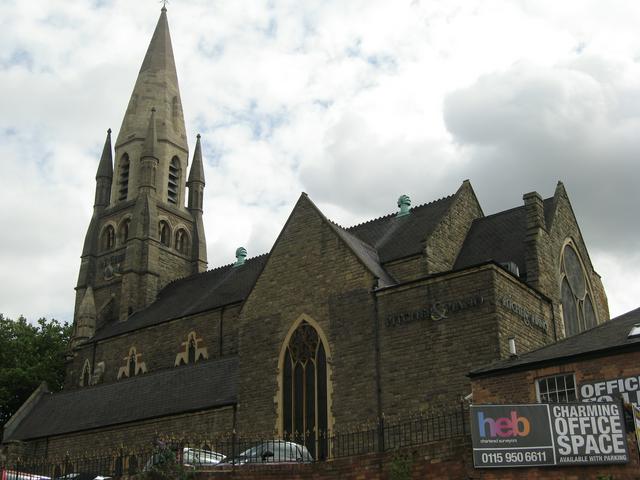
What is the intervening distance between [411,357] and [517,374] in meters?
5.99

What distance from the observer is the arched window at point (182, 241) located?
5628 centimetres

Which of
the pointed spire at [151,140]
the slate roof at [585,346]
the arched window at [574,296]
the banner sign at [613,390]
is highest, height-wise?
the pointed spire at [151,140]

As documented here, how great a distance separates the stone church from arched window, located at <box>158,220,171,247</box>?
730cm

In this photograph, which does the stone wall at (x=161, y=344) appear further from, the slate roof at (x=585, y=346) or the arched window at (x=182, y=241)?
the slate roof at (x=585, y=346)

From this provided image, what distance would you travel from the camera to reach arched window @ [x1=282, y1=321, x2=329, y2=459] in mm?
28453

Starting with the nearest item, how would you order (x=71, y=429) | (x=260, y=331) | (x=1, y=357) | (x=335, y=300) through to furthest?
(x=335, y=300), (x=260, y=331), (x=71, y=429), (x=1, y=357)

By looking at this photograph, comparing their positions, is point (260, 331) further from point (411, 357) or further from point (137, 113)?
point (137, 113)

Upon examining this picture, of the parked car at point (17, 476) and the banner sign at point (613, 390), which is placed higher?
the banner sign at point (613, 390)

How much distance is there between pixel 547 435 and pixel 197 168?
46.6 metres

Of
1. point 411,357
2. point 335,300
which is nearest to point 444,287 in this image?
point 411,357

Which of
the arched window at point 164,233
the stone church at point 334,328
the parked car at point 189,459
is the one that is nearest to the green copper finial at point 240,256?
the stone church at point 334,328

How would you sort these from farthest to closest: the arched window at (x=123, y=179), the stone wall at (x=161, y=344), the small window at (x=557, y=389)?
the arched window at (x=123, y=179) → the stone wall at (x=161, y=344) → the small window at (x=557, y=389)

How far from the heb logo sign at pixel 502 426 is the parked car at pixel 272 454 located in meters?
5.02

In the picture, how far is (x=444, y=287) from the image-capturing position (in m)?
27.0
